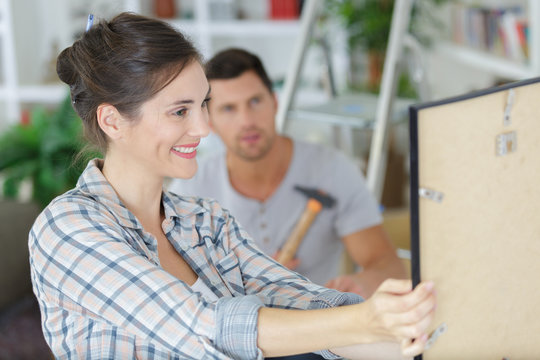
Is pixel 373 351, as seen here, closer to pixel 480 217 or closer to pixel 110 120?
pixel 480 217

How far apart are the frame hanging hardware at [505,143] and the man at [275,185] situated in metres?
1.25

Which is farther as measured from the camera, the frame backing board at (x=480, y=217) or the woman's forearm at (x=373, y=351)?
the woman's forearm at (x=373, y=351)

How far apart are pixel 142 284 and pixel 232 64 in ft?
4.21

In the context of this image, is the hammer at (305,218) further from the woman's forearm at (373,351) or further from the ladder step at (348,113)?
the woman's forearm at (373,351)

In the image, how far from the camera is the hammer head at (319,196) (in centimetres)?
219

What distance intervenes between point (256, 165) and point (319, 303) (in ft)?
3.38

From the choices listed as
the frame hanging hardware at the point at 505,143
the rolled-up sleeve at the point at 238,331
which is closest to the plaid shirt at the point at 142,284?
the rolled-up sleeve at the point at 238,331

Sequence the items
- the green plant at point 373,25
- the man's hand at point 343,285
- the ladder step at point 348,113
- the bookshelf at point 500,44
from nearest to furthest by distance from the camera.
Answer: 1. the man's hand at point 343,285
2. the ladder step at point 348,113
3. the bookshelf at point 500,44
4. the green plant at point 373,25

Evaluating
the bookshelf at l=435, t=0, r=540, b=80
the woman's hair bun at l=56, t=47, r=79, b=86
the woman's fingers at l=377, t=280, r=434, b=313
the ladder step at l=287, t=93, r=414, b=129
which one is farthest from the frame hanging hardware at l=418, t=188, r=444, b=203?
the bookshelf at l=435, t=0, r=540, b=80

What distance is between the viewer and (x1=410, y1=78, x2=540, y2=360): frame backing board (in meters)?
0.90

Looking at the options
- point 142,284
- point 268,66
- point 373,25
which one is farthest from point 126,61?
point 268,66

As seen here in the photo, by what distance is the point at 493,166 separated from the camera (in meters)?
0.96

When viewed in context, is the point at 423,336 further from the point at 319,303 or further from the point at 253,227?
the point at 253,227

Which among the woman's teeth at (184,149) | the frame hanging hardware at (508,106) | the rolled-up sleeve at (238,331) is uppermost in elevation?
the frame hanging hardware at (508,106)
